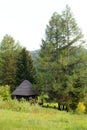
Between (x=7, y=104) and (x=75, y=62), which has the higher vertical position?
(x=75, y=62)

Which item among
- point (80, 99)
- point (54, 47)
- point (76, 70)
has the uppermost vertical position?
point (54, 47)

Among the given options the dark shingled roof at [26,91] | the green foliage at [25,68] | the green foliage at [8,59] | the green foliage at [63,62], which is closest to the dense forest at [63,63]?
the green foliage at [63,62]

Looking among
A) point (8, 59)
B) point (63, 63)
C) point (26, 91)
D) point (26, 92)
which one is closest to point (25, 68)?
point (8, 59)

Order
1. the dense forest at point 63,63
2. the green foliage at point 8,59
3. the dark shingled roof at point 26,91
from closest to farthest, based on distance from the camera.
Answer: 1. the dense forest at point 63,63
2. the dark shingled roof at point 26,91
3. the green foliage at point 8,59

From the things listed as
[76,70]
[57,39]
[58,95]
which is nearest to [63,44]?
[57,39]

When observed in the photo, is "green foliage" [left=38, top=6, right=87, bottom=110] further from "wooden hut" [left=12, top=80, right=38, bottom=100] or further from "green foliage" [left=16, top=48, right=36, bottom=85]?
"green foliage" [left=16, top=48, right=36, bottom=85]

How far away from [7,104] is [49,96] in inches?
609

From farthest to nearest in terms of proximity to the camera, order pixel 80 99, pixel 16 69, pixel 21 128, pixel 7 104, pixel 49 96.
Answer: pixel 16 69, pixel 49 96, pixel 80 99, pixel 7 104, pixel 21 128

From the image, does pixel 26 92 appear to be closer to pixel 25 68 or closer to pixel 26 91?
pixel 26 91

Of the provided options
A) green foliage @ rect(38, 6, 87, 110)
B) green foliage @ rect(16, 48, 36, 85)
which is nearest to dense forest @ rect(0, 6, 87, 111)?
green foliage @ rect(38, 6, 87, 110)

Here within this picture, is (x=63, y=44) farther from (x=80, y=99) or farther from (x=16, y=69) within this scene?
(x=16, y=69)

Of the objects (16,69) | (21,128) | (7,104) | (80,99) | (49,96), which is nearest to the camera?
(21,128)

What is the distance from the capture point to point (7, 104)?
784 inches

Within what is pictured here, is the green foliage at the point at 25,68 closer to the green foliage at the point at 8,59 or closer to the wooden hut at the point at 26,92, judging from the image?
the green foliage at the point at 8,59
